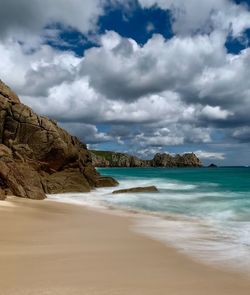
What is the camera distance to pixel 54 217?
1519 cm

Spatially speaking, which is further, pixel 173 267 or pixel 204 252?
pixel 204 252

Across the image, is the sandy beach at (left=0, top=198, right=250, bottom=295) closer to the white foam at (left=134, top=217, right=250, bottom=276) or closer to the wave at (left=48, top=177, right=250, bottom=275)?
the white foam at (left=134, top=217, right=250, bottom=276)

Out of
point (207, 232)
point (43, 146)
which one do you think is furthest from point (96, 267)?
point (43, 146)

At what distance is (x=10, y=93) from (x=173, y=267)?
97.9 feet

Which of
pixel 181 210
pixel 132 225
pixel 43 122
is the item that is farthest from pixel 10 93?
pixel 132 225

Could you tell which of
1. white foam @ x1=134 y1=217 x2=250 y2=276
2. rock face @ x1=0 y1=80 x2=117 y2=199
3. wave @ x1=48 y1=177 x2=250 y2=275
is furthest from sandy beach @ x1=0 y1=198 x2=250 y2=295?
rock face @ x1=0 y1=80 x2=117 y2=199

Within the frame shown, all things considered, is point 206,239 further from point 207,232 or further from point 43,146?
point 43,146

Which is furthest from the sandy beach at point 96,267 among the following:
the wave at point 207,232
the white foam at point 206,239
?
the wave at point 207,232

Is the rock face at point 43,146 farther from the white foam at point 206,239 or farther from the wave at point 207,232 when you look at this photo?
the white foam at point 206,239

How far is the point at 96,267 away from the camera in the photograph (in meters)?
7.37

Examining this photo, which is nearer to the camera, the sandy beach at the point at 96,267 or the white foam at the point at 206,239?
the sandy beach at the point at 96,267

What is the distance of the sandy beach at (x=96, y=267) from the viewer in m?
6.13

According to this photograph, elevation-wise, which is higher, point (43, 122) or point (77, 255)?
point (43, 122)

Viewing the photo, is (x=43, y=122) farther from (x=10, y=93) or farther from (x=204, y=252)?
(x=204, y=252)
